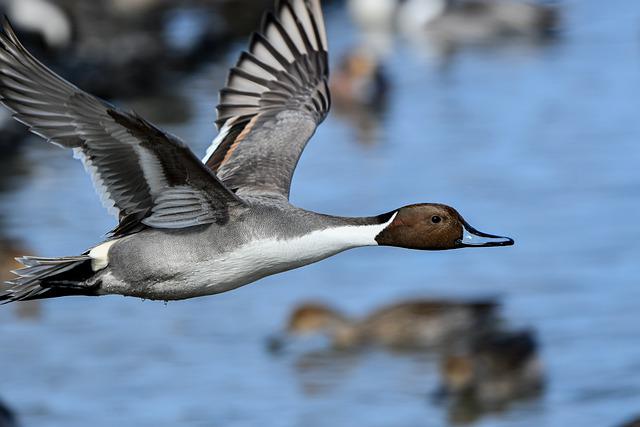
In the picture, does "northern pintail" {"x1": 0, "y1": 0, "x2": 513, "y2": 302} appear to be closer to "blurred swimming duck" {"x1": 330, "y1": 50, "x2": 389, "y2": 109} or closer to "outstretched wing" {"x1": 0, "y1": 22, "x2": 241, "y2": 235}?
"outstretched wing" {"x1": 0, "y1": 22, "x2": 241, "y2": 235}

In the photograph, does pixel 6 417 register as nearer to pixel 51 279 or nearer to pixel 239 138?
pixel 239 138

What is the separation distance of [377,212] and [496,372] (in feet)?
8.32

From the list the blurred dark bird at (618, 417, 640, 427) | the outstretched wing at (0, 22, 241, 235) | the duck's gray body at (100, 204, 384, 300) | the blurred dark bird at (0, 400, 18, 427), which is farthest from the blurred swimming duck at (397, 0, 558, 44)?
the outstretched wing at (0, 22, 241, 235)

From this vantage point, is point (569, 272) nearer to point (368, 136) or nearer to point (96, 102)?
point (368, 136)

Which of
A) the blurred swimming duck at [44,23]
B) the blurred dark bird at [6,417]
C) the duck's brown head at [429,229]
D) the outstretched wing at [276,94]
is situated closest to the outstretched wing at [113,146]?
the duck's brown head at [429,229]

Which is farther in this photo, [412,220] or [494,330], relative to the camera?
[494,330]

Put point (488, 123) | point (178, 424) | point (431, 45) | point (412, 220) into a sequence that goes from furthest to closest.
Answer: point (431, 45), point (488, 123), point (178, 424), point (412, 220)

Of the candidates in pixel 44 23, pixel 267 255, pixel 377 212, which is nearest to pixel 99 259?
pixel 267 255

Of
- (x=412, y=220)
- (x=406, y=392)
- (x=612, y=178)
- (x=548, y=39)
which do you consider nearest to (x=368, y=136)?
(x=612, y=178)

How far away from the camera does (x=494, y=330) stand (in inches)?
459

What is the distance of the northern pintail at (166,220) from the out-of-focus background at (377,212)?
386 centimetres

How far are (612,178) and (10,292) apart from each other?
8.52 meters

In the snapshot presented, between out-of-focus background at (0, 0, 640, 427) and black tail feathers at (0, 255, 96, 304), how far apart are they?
3.85m

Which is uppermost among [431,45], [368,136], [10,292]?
[431,45]
